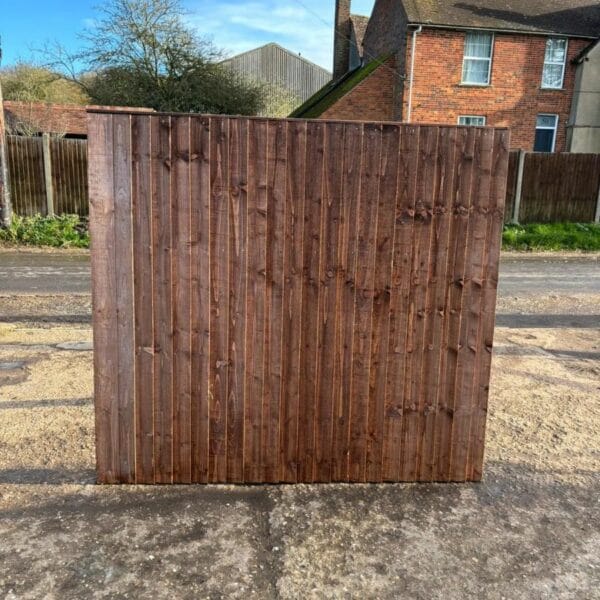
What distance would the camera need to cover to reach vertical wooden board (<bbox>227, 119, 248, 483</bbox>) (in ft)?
11.2

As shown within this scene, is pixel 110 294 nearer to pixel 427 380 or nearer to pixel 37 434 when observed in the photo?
pixel 37 434

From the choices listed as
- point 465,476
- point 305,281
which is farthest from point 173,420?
point 465,476

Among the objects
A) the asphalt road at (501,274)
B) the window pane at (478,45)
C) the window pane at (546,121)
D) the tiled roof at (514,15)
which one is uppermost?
the tiled roof at (514,15)

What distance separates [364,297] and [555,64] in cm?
2441

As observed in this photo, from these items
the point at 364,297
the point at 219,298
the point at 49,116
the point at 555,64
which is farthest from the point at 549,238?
the point at 49,116

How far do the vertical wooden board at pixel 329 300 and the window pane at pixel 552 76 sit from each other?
23.9 meters

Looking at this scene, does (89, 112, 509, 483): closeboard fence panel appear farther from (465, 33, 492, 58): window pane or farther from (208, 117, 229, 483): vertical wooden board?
(465, 33, 492, 58): window pane

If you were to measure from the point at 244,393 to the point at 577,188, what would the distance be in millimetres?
17956

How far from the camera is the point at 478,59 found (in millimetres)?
23156

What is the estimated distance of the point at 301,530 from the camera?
10.9 ft

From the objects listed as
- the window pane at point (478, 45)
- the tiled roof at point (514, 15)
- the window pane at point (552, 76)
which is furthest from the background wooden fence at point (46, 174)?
the window pane at point (552, 76)

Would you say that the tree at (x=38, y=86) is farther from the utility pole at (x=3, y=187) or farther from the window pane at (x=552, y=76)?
the window pane at (x=552, y=76)

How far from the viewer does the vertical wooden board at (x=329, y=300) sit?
346 centimetres

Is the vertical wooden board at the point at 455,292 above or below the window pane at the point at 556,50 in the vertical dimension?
below
